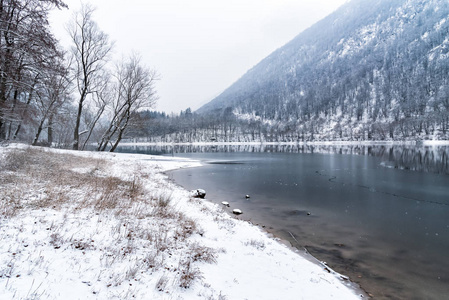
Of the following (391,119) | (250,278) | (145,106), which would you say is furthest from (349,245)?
(391,119)

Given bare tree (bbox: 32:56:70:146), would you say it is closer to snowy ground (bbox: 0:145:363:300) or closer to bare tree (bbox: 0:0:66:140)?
bare tree (bbox: 0:0:66:140)

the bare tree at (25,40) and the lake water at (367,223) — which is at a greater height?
the bare tree at (25,40)

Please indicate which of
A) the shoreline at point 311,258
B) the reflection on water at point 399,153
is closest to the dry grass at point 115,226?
the shoreline at point 311,258

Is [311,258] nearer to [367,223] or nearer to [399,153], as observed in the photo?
[367,223]

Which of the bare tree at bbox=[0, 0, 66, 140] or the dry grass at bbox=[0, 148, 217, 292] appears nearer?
the dry grass at bbox=[0, 148, 217, 292]

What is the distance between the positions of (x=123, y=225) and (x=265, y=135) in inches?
6940

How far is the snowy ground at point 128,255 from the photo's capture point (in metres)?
4.07

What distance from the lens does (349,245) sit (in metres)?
9.31

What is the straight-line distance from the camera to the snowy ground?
4.07m

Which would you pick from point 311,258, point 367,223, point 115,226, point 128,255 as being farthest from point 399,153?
point 128,255

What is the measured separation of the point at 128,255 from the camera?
207 inches

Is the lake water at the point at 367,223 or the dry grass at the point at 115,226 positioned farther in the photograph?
the lake water at the point at 367,223

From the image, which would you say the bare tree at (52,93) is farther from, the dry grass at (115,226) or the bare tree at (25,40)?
the dry grass at (115,226)

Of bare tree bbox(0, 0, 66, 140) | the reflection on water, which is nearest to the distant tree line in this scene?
bare tree bbox(0, 0, 66, 140)
